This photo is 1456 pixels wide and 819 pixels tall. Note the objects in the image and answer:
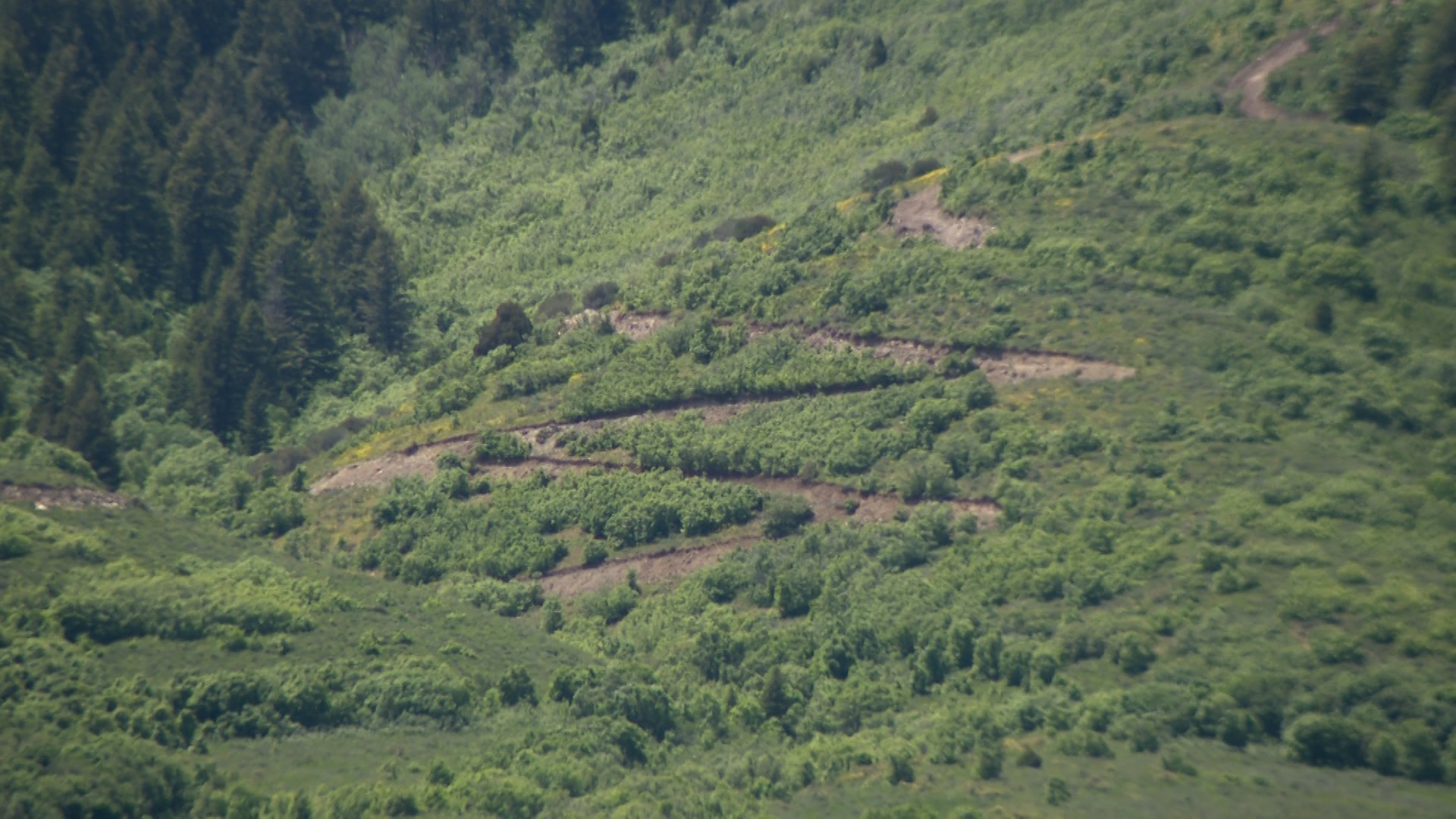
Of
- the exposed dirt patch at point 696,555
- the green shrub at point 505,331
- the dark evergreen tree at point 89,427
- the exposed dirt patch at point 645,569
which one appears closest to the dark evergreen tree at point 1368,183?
the exposed dirt patch at point 696,555

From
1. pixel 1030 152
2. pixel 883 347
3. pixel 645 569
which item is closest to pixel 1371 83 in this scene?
pixel 1030 152

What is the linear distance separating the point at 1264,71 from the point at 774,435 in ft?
109

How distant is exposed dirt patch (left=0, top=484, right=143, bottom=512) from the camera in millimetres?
83125

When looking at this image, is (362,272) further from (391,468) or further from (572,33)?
(572,33)

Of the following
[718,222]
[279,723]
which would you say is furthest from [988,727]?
[718,222]

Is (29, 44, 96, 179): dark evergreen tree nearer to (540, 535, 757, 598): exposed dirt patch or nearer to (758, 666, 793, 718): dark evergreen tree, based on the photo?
(540, 535, 757, 598): exposed dirt patch

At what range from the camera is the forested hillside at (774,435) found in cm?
6662

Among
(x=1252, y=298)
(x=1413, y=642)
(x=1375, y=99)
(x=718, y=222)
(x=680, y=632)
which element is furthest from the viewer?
(x=718, y=222)

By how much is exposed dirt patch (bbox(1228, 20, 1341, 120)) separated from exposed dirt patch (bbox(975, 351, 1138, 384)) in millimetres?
19664

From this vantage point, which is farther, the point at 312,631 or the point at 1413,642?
the point at 312,631

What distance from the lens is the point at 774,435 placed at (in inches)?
3637

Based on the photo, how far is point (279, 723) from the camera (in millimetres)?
69062

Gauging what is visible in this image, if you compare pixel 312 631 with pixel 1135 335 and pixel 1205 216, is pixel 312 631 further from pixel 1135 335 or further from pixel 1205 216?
pixel 1205 216

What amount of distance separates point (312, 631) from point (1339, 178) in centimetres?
5190
